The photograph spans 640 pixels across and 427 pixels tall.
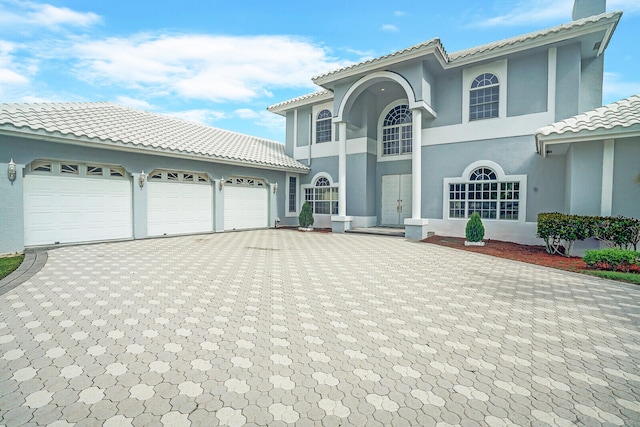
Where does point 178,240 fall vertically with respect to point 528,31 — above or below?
below

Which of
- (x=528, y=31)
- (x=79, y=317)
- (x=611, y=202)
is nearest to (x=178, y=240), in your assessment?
(x=79, y=317)

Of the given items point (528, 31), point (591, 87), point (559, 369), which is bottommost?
point (559, 369)

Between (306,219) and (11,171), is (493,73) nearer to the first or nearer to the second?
(306,219)

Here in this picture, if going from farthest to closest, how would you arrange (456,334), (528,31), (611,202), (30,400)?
(528,31) < (611,202) < (456,334) < (30,400)

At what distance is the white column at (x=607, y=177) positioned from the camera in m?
8.52

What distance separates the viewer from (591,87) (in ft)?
39.4

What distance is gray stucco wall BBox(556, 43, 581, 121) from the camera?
35.6 feet

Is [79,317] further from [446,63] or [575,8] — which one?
[575,8]

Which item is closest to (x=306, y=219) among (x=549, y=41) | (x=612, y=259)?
(x=612, y=259)

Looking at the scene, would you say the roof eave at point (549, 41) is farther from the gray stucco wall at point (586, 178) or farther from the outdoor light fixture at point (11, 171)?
the outdoor light fixture at point (11, 171)

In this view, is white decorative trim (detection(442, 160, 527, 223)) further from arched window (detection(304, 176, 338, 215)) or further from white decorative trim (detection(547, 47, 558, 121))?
arched window (detection(304, 176, 338, 215))

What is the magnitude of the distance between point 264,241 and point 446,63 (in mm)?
10399

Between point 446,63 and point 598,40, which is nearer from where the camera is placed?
→ point 598,40

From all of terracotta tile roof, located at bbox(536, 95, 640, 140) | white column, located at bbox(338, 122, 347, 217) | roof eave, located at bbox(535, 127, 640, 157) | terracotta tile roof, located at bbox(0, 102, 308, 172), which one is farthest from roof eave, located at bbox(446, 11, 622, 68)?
terracotta tile roof, located at bbox(0, 102, 308, 172)
